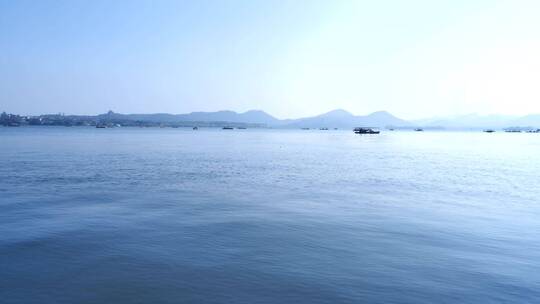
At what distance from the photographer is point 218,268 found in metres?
15.1

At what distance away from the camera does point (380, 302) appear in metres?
12.7

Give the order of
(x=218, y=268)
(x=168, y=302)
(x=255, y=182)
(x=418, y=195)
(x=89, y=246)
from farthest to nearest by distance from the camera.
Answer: (x=255, y=182) < (x=418, y=195) < (x=89, y=246) < (x=218, y=268) < (x=168, y=302)

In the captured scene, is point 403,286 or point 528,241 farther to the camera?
point 528,241

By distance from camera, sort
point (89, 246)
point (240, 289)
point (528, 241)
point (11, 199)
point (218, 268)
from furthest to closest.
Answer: point (11, 199)
point (528, 241)
point (89, 246)
point (218, 268)
point (240, 289)

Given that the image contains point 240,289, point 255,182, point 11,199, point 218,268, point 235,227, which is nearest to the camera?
point 240,289

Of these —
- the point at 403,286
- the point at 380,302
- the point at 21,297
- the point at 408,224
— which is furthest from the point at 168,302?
the point at 408,224

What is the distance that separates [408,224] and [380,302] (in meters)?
10.2

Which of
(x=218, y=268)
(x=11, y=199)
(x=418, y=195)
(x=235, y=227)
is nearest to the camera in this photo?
(x=218, y=268)

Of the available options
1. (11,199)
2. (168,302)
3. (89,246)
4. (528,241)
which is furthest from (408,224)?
(11,199)

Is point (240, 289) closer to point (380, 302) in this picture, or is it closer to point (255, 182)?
point (380, 302)

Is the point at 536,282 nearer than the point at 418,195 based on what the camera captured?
Yes

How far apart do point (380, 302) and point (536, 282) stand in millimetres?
6170

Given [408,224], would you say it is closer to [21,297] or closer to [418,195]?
[418,195]

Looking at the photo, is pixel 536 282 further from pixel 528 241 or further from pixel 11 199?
pixel 11 199
